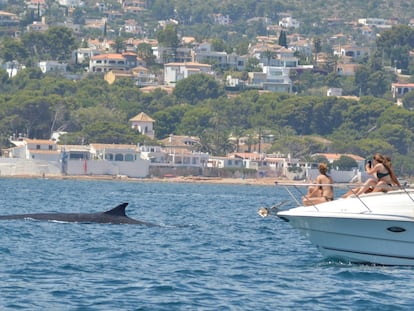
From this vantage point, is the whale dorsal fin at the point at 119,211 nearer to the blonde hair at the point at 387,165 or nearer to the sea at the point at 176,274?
the sea at the point at 176,274

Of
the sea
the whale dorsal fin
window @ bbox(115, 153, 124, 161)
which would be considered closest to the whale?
the whale dorsal fin

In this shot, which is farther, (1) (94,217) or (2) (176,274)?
(1) (94,217)

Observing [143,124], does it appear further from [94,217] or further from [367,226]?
[367,226]

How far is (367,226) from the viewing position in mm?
31016

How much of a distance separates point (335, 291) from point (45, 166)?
433 ft

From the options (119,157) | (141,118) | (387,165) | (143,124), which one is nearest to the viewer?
(387,165)

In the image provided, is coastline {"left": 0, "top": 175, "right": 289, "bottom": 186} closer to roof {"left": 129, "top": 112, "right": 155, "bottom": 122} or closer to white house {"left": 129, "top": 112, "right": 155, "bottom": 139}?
white house {"left": 129, "top": 112, "right": 155, "bottom": 139}

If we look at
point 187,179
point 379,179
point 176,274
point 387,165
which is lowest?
point 187,179

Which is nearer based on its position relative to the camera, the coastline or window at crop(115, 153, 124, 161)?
the coastline

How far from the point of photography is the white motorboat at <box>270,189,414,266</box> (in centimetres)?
3072

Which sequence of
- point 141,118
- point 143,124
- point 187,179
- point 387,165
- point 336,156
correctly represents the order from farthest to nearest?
1. point 141,118
2. point 143,124
3. point 336,156
4. point 187,179
5. point 387,165

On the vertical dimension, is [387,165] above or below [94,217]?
above

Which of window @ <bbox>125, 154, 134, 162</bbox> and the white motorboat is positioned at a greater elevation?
the white motorboat

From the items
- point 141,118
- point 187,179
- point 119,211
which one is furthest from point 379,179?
point 141,118
